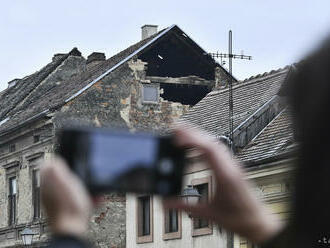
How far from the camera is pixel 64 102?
104ft

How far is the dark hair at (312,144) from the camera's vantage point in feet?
5.86

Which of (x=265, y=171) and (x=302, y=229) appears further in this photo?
(x=265, y=171)

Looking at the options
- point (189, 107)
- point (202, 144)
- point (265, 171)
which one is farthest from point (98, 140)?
point (189, 107)

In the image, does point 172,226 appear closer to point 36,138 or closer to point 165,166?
point 36,138

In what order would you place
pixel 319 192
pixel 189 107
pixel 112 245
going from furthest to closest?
1. pixel 189 107
2. pixel 112 245
3. pixel 319 192

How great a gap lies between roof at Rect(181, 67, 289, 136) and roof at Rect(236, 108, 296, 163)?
2.05ft

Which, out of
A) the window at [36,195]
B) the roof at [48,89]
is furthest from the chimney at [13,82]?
the window at [36,195]

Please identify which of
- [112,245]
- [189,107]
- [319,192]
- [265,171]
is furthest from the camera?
[189,107]

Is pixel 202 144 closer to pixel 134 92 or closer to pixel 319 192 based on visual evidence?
pixel 319 192

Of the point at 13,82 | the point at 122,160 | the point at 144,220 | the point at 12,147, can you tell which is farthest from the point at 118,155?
the point at 13,82

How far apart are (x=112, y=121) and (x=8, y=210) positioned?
4801 mm

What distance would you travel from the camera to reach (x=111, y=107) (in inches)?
1272

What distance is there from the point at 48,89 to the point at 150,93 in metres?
5.60

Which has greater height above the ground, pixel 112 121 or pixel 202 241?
pixel 112 121
